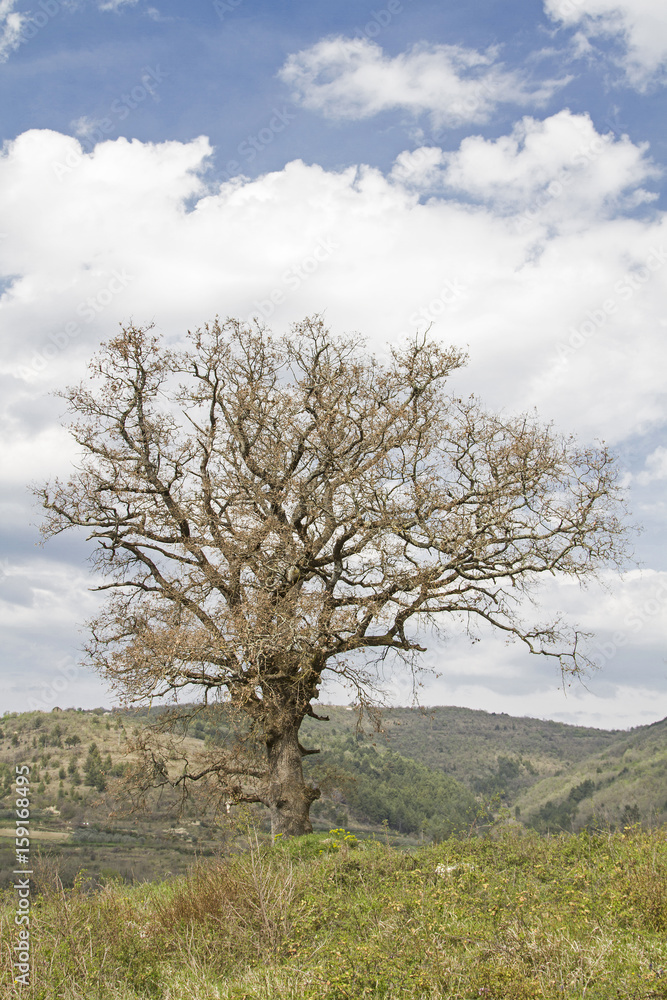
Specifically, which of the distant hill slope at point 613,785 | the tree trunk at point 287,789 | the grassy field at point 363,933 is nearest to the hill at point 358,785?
the distant hill slope at point 613,785

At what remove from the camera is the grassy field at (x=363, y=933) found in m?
5.45

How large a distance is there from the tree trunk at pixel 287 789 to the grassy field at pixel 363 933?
5.39 metres

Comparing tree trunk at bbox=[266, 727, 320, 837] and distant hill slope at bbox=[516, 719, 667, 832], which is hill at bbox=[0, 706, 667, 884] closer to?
distant hill slope at bbox=[516, 719, 667, 832]

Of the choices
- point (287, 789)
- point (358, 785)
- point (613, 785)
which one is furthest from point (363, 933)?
point (613, 785)

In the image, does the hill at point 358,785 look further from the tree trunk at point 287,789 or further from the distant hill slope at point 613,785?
the tree trunk at point 287,789

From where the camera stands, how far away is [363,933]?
6957 millimetres

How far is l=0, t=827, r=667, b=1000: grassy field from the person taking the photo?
545 centimetres

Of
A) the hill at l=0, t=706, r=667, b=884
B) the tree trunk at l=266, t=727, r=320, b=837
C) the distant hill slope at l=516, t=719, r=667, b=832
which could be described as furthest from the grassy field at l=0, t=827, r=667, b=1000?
the distant hill slope at l=516, t=719, r=667, b=832

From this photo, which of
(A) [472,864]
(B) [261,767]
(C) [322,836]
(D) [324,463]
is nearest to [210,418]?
(D) [324,463]

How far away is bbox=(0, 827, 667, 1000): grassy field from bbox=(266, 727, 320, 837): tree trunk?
5394 mm

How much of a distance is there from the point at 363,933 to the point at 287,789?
27.7 ft

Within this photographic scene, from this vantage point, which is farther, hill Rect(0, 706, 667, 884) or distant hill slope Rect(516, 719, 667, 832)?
distant hill slope Rect(516, 719, 667, 832)

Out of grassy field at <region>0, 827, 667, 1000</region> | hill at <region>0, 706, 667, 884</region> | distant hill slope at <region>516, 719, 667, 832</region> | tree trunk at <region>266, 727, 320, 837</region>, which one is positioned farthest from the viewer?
distant hill slope at <region>516, 719, 667, 832</region>

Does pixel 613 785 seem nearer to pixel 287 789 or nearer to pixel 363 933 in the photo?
pixel 287 789
